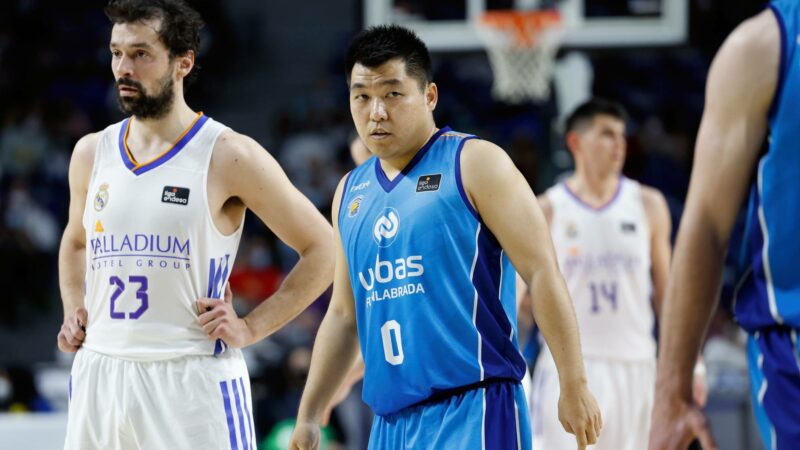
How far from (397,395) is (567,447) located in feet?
9.93

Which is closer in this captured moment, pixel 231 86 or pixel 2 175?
pixel 2 175

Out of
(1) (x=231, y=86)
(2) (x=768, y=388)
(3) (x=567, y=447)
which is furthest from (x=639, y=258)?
(1) (x=231, y=86)

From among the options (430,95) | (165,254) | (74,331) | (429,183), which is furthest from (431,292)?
(74,331)

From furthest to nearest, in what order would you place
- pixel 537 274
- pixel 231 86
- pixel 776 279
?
pixel 231 86 < pixel 537 274 < pixel 776 279

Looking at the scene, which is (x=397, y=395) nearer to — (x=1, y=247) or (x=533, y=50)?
(x=533, y=50)

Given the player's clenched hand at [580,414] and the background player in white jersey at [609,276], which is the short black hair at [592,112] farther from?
the player's clenched hand at [580,414]

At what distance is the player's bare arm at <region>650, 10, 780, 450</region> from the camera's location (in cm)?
237

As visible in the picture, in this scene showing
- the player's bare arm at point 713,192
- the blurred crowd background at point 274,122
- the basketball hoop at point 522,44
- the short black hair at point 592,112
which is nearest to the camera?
the player's bare arm at point 713,192

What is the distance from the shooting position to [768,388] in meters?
2.50

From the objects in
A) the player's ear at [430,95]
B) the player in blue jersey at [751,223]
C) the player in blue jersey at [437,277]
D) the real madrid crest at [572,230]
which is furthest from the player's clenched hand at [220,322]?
the real madrid crest at [572,230]

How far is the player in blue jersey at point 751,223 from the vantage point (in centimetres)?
237

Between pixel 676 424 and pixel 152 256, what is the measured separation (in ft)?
7.07

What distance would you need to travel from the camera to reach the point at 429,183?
145 inches

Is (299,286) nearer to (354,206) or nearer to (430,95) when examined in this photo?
(354,206)
